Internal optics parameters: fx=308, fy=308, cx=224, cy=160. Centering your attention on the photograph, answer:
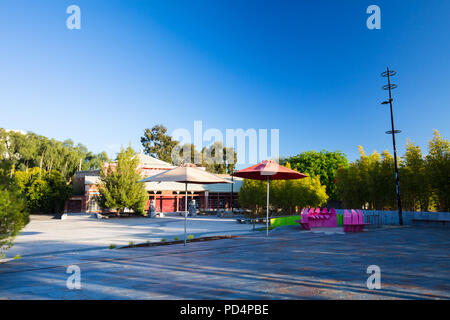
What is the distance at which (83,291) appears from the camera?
4.78m

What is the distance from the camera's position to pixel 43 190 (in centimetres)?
3028

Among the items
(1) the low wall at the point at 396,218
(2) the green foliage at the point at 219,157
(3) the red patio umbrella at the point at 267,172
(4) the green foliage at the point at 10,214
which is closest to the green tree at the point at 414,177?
(1) the low wall at the point at 396,218

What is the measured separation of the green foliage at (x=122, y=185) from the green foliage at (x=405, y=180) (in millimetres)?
16875

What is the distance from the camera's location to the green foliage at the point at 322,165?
137 feet

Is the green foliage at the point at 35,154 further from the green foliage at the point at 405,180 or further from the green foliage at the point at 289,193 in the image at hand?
the green foliage at the point at 405,180

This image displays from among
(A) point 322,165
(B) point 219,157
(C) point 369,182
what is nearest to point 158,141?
(B) point 219,157

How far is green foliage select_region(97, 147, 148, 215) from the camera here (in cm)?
2539

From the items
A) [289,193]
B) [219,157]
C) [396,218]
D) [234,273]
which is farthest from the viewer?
[219,157]

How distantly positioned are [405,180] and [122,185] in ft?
68.5

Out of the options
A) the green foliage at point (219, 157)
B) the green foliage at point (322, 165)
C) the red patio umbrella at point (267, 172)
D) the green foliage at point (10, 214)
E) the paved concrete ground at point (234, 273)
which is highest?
the green foliage at point (219, 157)

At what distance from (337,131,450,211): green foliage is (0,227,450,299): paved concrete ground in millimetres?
9861

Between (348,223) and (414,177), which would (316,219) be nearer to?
(348,223)
